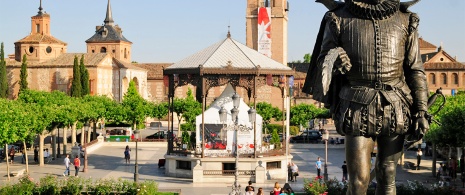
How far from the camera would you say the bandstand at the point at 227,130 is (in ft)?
102

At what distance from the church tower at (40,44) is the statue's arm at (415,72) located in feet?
297

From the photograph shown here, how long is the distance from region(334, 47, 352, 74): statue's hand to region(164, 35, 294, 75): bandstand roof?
2408 cm

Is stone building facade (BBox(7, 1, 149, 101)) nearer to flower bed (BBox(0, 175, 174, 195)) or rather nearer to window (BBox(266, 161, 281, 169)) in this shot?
window (BBox(266, 161, 281, 169))


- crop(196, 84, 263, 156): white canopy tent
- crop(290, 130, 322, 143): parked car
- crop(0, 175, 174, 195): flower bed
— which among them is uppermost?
crop(196, 84, 263, 156): white canopy tent

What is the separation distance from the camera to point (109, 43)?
112 m

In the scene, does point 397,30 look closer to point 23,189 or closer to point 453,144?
point 23,189

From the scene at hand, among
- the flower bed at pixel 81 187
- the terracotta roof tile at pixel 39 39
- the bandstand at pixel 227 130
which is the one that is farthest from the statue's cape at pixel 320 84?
the terracotta roof tile at pixel 39 39

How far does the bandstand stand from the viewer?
102ft

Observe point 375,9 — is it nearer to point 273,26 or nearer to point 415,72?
point 415,72

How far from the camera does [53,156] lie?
4159 centimetres

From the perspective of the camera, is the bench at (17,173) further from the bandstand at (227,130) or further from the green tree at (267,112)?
the green tree at (267,112)

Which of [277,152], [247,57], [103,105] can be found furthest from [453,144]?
[103,105]

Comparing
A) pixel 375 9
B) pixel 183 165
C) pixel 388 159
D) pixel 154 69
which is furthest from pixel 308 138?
pixel 154 69

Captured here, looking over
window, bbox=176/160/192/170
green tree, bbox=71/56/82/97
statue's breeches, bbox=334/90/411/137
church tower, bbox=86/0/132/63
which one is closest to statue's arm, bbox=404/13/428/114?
statue's breeches, bbox=334/90/411/137
